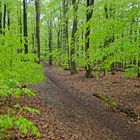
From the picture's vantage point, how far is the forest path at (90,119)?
10.8 meters

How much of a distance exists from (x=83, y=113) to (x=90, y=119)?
1.00 meters

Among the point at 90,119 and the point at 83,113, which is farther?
the point at 83,113

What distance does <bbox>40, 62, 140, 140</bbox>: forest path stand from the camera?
1075 centimetres

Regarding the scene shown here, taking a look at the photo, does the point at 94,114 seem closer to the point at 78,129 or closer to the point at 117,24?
the point at 78,129

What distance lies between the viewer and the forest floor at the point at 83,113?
10.6 metres

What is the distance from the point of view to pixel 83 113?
44.5 ft

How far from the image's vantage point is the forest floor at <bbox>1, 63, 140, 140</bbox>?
10.6 meters

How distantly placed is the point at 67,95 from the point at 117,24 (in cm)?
683

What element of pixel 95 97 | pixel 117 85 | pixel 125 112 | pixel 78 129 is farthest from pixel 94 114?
pixel 117 85

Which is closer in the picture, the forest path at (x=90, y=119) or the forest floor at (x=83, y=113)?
the forest floor at (x=83, y=113)

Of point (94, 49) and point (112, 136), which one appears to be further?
point (94, 49)

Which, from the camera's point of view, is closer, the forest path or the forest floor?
the forest floor

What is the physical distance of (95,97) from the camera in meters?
17.0

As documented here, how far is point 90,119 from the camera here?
12617 mm
